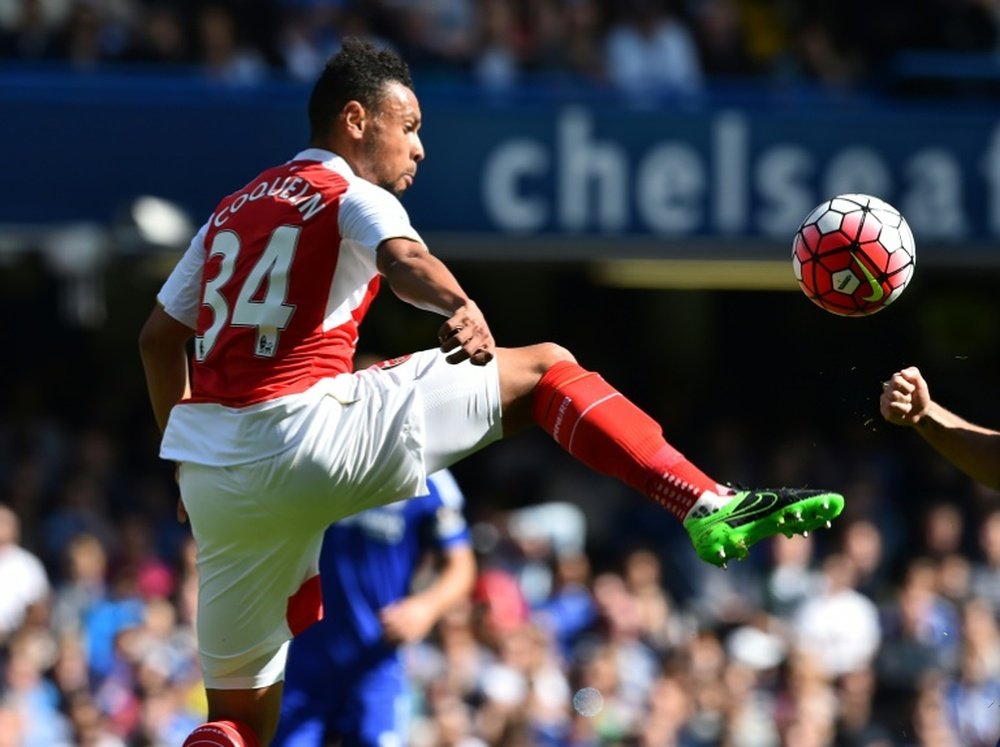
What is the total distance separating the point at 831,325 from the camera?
16094 mm

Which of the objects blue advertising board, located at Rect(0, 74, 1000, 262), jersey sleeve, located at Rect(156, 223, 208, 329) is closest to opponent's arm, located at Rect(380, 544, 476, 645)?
jersey sleeve, located at Rect(156, 223, 208, 329)

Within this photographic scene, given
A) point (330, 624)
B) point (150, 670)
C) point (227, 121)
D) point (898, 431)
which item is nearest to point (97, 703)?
point (150, 670)

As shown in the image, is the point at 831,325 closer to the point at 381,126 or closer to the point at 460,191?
the point at 460,191

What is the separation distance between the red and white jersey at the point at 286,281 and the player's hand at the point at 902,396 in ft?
4.93

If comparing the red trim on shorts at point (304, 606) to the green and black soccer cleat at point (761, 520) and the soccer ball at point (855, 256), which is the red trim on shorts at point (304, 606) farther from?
the soccer ball at point (855, 256)

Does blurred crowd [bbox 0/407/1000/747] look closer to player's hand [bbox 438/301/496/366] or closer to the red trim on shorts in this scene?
the red trim on shorts

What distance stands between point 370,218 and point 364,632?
2787mm

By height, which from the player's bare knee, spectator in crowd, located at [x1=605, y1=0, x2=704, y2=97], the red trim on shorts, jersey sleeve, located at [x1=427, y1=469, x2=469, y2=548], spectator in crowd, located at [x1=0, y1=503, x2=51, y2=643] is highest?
the player's bare knee

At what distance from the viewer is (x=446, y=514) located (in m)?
7.91

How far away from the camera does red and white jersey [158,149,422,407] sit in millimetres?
5395

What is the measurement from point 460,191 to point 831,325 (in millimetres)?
4257

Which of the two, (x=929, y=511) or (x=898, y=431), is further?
(x=898, y=431)

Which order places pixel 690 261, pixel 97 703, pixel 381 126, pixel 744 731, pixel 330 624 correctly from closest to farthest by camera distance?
pixel 381 126, pixel 330 624, pixel 97 703, pixel 744 731, pixel 690 261

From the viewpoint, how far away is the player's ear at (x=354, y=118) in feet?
18.5
